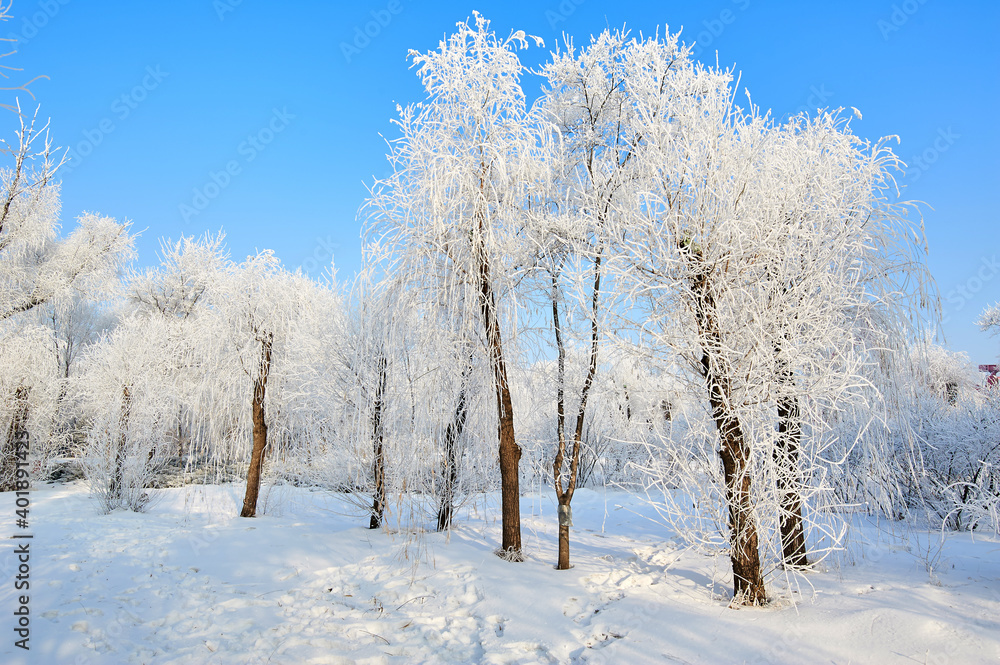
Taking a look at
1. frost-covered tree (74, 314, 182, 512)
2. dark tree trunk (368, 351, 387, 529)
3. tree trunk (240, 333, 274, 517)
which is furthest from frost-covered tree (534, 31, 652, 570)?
frost-covered tree (74, 314, 182, 512)

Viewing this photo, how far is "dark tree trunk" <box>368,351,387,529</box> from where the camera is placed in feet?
28.9

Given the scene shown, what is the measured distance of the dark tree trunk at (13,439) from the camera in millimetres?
13719

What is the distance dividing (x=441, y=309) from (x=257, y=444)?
6.68 metres

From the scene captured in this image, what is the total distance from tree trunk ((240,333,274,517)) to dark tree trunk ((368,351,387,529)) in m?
3.09

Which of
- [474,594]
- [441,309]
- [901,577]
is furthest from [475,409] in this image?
[901,577]

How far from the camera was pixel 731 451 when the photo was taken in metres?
4.42

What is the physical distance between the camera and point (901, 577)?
4.89 metres

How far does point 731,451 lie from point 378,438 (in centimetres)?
639

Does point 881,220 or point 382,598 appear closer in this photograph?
point 382,598

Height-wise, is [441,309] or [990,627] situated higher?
[441,309]

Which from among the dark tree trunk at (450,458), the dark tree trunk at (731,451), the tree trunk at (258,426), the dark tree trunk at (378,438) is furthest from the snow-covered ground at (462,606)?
the tree trunk at (258,426)

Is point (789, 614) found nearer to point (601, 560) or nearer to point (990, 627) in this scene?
point (990, 627)

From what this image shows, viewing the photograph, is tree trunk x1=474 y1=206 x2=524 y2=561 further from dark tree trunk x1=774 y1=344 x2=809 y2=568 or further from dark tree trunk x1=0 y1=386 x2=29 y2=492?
dark tree trunk x1=0 y1=386 x2=29 y2=492

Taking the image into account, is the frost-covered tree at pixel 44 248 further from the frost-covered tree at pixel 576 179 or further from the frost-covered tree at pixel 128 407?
the frost-covered tree at pixel 576 179
